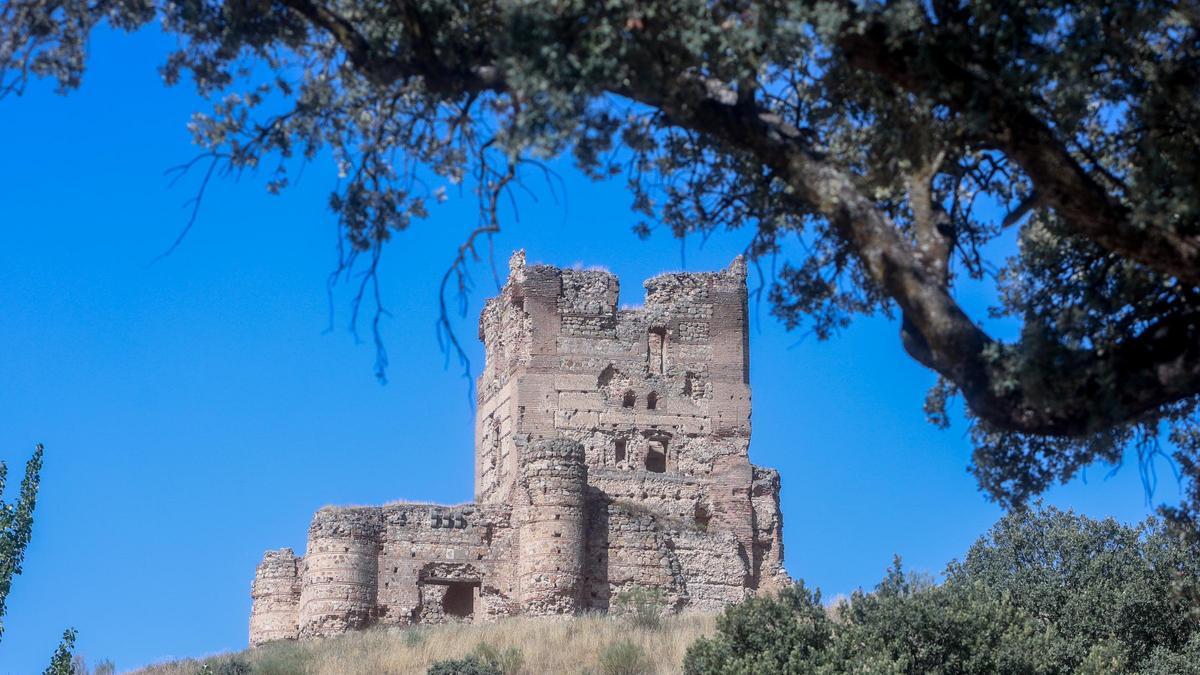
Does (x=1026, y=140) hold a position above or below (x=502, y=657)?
above

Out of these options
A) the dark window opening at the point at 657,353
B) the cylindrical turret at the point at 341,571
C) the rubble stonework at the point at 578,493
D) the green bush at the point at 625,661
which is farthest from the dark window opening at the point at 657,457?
the green bush at the point at 625,661

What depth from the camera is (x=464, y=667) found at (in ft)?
73.6

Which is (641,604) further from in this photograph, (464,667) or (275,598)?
(275,598)

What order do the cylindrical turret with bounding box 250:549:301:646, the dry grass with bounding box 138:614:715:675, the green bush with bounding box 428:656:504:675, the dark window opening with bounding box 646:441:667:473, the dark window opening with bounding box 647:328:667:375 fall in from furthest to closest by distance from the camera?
the dark window opening with bounding box 647:328:667:375, the dark window opening with bounding box 646:441:667:473, the cylindrical turret with bounding box 250:549:301:646, the dry grass with bounding box 138:614:715:675, the green bush with bounding box 428:656:504:675

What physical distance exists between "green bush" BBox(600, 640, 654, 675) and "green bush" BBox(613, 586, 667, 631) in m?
2.70

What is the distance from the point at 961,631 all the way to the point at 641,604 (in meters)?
9.12

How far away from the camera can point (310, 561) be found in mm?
29594

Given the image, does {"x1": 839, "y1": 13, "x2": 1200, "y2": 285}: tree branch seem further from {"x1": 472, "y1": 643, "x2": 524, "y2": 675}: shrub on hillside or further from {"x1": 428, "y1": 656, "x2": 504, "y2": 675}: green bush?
{"x1": 472, "y1": 643, "x2": 524, "y2": 675}: shrub on hillside

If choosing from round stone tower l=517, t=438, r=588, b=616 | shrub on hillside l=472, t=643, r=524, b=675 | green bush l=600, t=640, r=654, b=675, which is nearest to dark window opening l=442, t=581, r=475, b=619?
round stone tower l=517, t=438, r=588, b=616

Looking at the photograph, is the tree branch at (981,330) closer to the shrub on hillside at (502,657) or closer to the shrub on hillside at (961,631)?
the shrub on hillside at (961,631)

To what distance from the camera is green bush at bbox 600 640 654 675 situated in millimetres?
23192

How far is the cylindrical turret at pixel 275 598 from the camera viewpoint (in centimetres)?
3147

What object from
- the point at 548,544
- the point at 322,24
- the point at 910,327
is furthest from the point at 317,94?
the point at 548,544

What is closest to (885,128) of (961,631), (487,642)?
(961,631)
